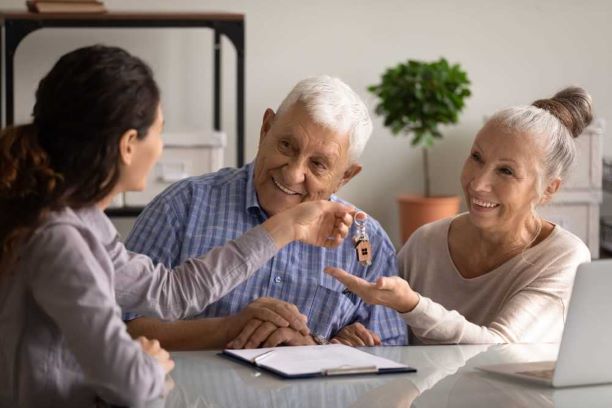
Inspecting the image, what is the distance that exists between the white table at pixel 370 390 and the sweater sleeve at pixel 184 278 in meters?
0.13

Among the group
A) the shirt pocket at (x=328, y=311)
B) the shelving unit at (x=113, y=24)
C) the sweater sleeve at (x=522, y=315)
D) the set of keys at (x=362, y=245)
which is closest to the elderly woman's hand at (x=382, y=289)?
the sweater sleeve at (x=522, y=315)

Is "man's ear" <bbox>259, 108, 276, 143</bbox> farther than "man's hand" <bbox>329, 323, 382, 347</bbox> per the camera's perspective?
Yes

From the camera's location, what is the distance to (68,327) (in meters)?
1.19

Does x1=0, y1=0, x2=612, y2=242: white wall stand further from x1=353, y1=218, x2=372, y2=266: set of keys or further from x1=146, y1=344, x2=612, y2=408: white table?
x1=146, y1=344, x2=612, y2=408: white table

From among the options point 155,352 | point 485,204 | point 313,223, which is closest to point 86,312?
point 155,352

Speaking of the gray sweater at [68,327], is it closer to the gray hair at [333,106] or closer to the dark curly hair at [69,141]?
the dark curly hair at [69,141]

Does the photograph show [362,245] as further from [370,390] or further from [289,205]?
[370,390]

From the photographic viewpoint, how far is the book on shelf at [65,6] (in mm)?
4449

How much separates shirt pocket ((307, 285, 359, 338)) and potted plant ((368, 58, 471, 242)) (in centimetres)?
275

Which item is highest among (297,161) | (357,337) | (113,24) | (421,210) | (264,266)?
(113,24)

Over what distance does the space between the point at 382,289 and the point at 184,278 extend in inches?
19.5

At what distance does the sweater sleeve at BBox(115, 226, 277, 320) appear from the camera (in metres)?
1.47

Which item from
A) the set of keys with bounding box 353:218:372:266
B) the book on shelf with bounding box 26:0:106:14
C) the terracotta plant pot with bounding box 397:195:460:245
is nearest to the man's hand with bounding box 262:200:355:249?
the set of keys with bounding box 353:218:372:266

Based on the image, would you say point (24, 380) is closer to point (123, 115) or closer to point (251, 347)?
point (123, 115)
